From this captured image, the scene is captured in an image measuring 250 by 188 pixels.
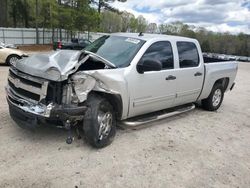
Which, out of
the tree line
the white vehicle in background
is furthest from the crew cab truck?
the white vehicle in background

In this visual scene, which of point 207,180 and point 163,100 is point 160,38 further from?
point 207,180

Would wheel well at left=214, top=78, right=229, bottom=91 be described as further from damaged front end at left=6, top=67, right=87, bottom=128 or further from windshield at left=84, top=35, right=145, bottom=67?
damaged front end at left=6, top=67, right=87, bottom=128

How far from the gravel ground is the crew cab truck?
0.33 m

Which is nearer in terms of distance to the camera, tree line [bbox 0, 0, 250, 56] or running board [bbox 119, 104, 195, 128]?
running board [bbox 119, 104, 195, 128]

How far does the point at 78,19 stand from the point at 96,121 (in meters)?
33.1

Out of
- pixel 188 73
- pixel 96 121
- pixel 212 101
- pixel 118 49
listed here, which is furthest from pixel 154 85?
pixel 212 101

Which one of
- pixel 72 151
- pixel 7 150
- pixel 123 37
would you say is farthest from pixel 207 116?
pixel 7 150

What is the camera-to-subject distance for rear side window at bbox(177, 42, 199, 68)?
6.27 metres

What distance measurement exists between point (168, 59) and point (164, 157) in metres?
2.15

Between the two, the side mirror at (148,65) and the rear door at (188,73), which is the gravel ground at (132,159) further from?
the side mirror at (148,65)

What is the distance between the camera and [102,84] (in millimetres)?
4527

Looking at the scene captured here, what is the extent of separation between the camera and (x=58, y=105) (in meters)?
4.28

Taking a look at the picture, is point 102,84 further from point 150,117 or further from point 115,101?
point 150,117

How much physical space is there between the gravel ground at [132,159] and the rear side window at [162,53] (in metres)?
1.28
